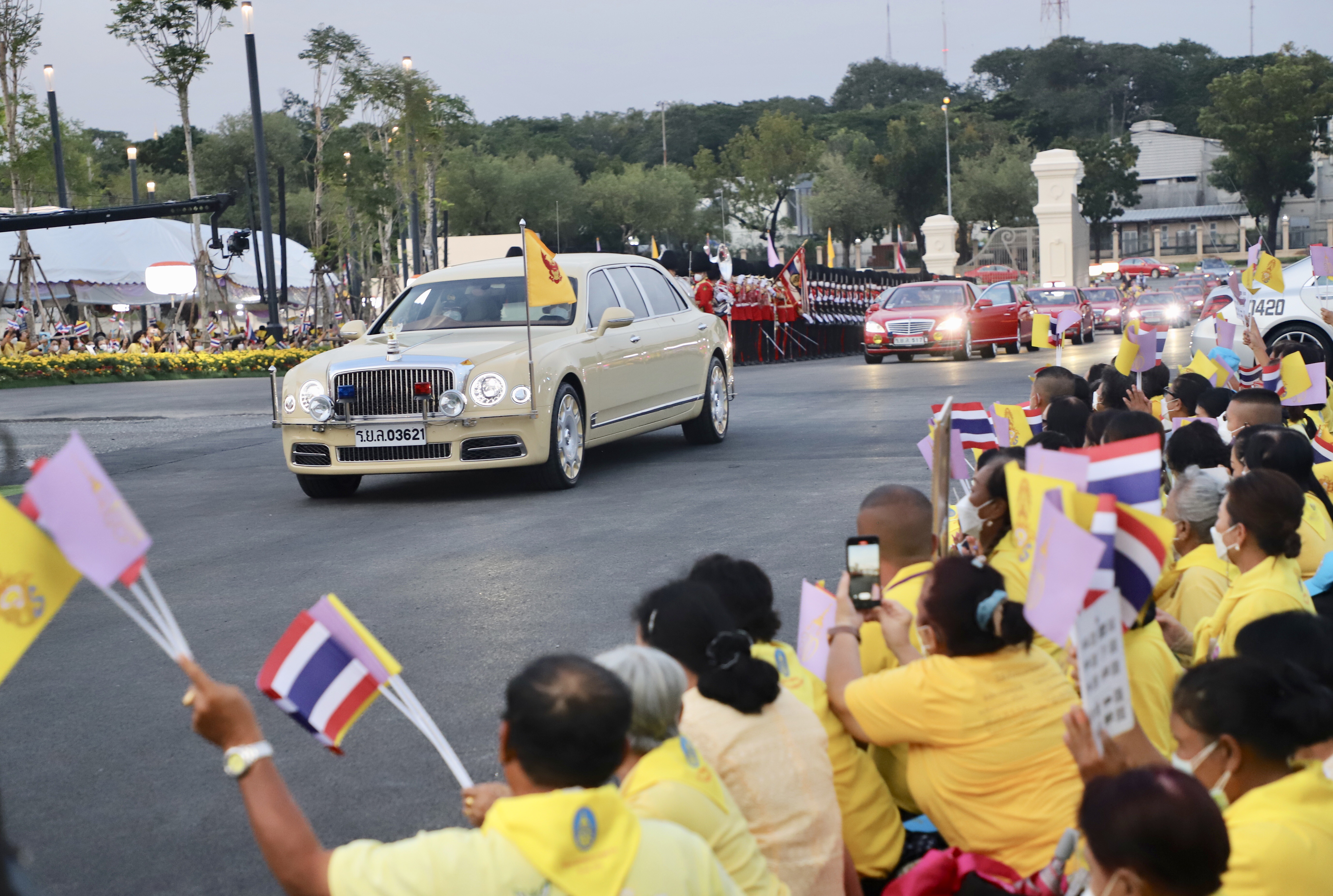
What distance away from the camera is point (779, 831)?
3154mm

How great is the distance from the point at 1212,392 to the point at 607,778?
5.92 meters

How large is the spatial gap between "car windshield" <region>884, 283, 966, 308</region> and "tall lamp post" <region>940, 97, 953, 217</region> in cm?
3850

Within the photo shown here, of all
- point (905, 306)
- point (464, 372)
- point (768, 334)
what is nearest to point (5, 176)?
point (768, 334)

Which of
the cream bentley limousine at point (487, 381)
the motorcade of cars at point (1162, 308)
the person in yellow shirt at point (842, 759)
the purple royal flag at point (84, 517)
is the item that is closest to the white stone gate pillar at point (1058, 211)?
the motorcade of cars at point (1162, 308)

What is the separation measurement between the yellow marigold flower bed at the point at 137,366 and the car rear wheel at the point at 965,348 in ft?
43.5

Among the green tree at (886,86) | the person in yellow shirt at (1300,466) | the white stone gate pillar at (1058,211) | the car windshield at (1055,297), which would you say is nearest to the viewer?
the person in yellow shirt at (1300,466)

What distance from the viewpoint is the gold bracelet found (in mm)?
3729

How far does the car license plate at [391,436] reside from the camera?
10.4m

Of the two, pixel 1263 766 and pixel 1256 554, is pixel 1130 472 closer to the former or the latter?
pixel 1263 766

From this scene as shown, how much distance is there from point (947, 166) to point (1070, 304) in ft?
134

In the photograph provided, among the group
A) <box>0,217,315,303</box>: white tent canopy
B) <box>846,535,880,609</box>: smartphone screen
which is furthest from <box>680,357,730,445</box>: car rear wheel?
<box>0,217,315,303</box>: white tent canopy

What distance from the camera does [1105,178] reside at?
90688mm

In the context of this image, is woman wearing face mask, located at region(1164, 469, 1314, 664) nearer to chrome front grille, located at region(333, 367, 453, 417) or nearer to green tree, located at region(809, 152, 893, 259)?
chrome front grille, located at region(333, 367, 453, 417)

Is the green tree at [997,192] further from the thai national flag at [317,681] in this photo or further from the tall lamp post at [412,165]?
the thai national flag at [317,681]
